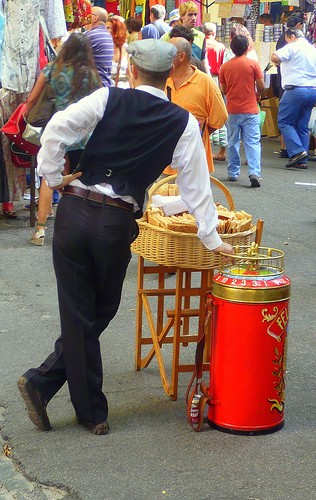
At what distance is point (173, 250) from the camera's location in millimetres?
4566

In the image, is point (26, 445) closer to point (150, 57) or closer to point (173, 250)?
point (173, 250)

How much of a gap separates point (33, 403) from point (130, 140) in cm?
136

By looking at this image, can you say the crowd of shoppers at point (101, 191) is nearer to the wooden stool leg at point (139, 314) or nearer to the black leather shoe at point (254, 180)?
the wooden stool leg at point (139, 314)

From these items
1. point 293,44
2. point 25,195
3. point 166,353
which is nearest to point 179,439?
point 166,353

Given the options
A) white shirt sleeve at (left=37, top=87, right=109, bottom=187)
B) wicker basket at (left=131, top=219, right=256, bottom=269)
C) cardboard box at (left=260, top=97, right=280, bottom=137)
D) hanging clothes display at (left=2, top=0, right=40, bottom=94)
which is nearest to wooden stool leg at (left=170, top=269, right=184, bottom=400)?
wicker basket at (left=131, top=219, right=256, bottom=269)

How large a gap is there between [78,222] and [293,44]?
31.5 ft

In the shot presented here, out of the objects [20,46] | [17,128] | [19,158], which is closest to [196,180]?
[17,128]

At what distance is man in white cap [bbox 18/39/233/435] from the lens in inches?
159

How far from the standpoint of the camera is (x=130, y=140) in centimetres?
406

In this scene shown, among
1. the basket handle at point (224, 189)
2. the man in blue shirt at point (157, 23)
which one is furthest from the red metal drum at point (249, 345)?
the man in blue shirt at point (157, 23)

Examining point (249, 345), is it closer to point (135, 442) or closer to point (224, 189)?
point (135, 442)

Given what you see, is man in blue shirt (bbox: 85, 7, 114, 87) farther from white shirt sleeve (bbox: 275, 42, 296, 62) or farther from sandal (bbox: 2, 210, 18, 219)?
white shirt sleeve (bbox: 275, 42, 296, 62)

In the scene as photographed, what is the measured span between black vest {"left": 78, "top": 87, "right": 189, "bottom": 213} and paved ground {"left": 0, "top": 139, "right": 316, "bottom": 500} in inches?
47.3

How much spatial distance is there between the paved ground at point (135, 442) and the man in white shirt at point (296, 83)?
22.9 feet
